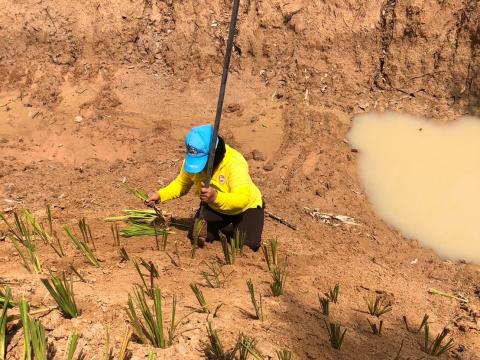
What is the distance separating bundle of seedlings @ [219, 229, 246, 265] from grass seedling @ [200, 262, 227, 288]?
104mm

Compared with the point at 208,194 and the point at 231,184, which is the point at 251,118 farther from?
the point at 208,194

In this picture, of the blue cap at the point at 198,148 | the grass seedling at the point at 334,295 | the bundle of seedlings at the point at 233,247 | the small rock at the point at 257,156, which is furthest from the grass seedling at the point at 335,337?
the small rock at the point at 257,156

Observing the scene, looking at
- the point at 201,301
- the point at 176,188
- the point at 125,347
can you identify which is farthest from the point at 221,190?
the point at 125,347

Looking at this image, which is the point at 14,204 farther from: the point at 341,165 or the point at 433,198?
the point at 433,198

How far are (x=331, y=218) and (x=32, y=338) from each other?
9.96 ft

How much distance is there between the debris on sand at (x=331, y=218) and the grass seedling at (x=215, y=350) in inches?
91.8

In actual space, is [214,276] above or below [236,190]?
below

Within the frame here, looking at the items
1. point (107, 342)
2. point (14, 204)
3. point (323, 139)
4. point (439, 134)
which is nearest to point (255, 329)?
point (107, 342)

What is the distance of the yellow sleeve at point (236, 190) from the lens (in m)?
3.26

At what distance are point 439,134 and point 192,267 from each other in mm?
3964

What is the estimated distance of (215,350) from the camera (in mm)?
2283

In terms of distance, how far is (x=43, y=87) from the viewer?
21.0ft

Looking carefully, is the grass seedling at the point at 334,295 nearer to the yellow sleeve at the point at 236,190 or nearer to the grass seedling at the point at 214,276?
the grass seedling at the point at 214,276

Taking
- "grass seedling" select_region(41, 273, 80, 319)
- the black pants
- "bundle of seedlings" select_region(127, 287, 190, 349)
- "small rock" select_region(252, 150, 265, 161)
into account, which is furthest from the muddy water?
"grass seedling" select_region(41, 273, 80, 319)
